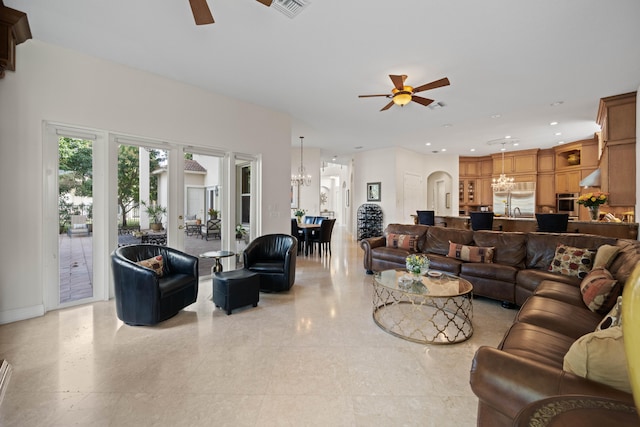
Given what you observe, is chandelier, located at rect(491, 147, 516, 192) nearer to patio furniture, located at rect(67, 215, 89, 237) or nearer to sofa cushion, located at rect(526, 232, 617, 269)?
sofa cushion, located at rect(526, 232, 617, 269)

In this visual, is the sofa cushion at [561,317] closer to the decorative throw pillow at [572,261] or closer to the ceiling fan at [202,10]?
the decorative throw pillow at [572,261]

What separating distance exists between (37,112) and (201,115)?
188 centimetres

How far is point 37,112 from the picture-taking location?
3102 mm

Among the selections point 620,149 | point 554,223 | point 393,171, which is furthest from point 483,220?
point 393,171

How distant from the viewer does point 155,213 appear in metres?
4.18

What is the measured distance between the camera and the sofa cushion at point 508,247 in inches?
152

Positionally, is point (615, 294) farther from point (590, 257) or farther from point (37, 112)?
point (37, 112)

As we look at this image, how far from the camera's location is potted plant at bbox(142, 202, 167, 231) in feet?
A: 13.5

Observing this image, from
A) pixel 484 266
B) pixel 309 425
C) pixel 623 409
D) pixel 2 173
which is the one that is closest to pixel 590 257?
pixel 484 266

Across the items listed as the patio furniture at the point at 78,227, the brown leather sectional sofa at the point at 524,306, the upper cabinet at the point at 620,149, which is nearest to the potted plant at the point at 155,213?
the patio furniture at the point at 78,227

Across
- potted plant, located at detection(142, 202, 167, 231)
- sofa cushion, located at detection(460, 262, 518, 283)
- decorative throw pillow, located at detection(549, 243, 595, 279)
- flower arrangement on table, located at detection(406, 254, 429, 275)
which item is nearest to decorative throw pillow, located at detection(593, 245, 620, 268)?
decorative throw pillow, located at detection(549, 243, 595, 279)

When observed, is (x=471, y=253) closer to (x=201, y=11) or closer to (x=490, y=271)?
(x=490, y=271)

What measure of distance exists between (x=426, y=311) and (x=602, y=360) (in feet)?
7.49

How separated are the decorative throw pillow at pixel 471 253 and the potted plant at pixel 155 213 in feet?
14.7
